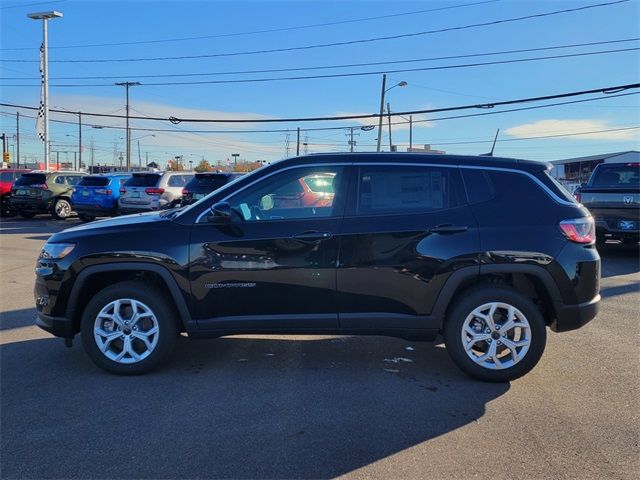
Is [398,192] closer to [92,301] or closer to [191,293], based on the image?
[191,293]

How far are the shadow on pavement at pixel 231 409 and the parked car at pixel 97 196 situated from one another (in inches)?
515

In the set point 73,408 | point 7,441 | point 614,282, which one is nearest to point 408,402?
point 73,408

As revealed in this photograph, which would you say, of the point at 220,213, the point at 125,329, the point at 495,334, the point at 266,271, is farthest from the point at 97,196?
the point at 495,334

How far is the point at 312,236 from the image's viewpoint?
4359 millimetres

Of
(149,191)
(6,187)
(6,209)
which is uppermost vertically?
(6,187)

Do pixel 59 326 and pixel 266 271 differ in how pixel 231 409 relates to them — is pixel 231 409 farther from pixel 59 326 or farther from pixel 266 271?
pixel 59 326

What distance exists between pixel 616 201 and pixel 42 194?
18.2 meters

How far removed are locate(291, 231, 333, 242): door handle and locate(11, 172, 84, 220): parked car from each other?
1747 cm

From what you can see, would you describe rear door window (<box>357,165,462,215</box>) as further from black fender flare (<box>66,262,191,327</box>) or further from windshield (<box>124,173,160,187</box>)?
windshield (<box>124,173,160,187</box>)

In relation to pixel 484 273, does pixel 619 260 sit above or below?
below

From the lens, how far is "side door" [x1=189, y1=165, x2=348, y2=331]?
4.37 m

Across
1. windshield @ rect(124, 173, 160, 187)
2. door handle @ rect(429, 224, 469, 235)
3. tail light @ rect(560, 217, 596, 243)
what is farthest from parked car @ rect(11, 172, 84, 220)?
tail light @ rect(560, 217, 596, 243)

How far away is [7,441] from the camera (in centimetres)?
342

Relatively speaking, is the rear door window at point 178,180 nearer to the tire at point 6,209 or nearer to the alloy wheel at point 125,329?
the tire at point 6,209
